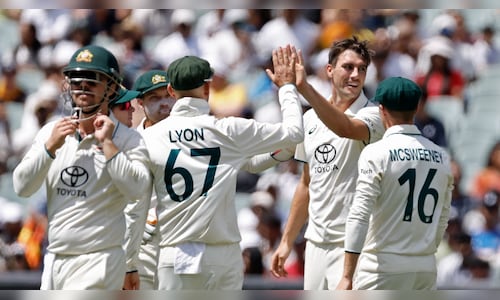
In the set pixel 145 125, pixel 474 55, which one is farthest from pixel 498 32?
pixel 145 125

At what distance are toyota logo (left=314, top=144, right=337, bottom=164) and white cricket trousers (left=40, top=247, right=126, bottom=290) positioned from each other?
5.05ft

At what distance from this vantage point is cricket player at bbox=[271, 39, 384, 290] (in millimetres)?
7492

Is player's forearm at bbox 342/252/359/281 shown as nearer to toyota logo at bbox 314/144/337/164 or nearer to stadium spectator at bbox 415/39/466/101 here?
toyota logo at bbox 314/144/337/164

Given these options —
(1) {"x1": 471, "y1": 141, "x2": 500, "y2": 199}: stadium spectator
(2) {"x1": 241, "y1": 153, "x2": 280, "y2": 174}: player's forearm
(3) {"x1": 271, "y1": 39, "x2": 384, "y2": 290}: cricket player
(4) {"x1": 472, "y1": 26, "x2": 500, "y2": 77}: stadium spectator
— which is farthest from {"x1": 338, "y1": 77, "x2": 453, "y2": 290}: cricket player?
(4) {"x1": 472, "y1": 26, "x2": 500, "y2": 77}: stadium spectator

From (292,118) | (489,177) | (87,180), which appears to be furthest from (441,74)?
(87,180)

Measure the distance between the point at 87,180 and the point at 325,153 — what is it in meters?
1.69

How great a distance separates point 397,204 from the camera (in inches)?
273

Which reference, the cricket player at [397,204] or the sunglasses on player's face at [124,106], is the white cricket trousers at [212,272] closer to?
the cricket player at [397,204]

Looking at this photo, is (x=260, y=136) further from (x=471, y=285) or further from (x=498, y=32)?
(x=498, y=32)

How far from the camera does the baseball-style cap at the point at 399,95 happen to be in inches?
275

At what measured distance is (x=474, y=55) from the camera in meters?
13.0

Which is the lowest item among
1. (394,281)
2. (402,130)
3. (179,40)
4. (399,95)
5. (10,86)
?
(394,281)

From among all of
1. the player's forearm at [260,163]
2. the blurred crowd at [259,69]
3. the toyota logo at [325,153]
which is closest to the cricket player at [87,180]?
the player's forearm at [260,163]

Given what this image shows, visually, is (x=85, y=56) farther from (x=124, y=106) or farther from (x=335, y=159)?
(x=335, y=159)
